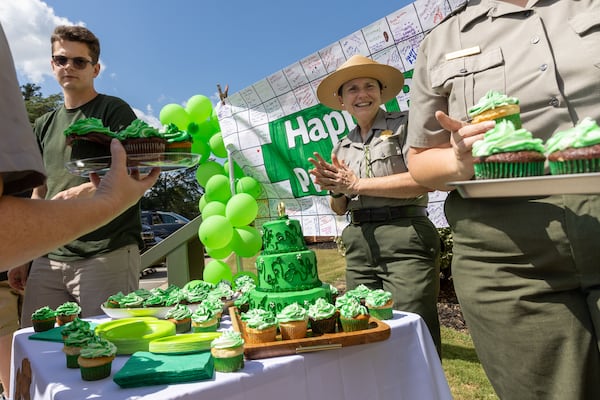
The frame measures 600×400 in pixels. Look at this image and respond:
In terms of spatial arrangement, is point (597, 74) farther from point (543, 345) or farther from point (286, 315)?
point (286, 315)

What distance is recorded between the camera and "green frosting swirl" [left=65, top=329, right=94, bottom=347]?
1394 millimetres

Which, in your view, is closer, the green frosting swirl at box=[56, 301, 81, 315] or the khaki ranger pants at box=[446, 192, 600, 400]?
the khaki ranger pants at box=[446, 192, 600, 400]

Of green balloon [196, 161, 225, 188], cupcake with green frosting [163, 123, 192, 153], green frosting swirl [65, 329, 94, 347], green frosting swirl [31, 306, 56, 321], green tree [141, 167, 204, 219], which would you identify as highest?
green tree [141, 167, 204, 219]

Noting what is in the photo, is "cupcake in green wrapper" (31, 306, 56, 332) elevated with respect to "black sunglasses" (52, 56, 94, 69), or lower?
lower

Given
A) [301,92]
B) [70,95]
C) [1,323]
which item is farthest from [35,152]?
[301,92]

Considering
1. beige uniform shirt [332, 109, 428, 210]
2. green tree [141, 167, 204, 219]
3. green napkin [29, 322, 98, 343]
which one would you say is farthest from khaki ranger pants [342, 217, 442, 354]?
green tree [141, 167, 204, 219]

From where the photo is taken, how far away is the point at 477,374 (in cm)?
379

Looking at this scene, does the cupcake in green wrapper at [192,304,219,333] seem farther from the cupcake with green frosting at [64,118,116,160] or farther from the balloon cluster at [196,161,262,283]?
the balloon cluster at [196,161,262,283]

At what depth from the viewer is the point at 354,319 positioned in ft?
5.13

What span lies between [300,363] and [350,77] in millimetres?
2111

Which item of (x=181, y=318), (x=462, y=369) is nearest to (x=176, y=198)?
(x=462, y=369)

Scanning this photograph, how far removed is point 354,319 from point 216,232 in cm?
328

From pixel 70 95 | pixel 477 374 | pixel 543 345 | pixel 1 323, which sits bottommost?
pixel 477 374

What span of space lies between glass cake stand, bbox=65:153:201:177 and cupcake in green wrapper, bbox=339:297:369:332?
0.94m
